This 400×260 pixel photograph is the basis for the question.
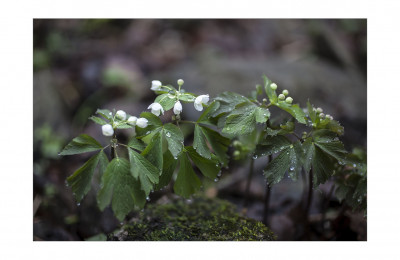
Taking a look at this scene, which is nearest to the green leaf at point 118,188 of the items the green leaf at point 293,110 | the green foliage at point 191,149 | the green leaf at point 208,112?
the green foliage at point 191,149

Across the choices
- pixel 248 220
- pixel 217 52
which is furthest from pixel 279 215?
pixel 217 52

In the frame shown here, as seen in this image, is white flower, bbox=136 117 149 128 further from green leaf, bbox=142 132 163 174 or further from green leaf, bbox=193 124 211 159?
green leaf, bbox=193 124 211 159

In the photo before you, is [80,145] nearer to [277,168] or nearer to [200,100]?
[200,100]

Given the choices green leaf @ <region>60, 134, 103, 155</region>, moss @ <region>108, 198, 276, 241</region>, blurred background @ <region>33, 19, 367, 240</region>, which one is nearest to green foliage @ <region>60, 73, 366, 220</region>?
green leaf @ <region>60, 134, 103, 155</region>

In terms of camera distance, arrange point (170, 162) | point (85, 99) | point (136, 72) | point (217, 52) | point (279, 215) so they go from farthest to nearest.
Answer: point (217, 52)
point (136, 72)
point (85, 99)
point (279, 215)
point (170, 162)

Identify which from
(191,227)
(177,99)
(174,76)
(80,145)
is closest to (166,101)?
(177,99)

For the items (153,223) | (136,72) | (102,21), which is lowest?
(153,223)

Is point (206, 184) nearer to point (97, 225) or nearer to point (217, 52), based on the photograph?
point (97, 225)
